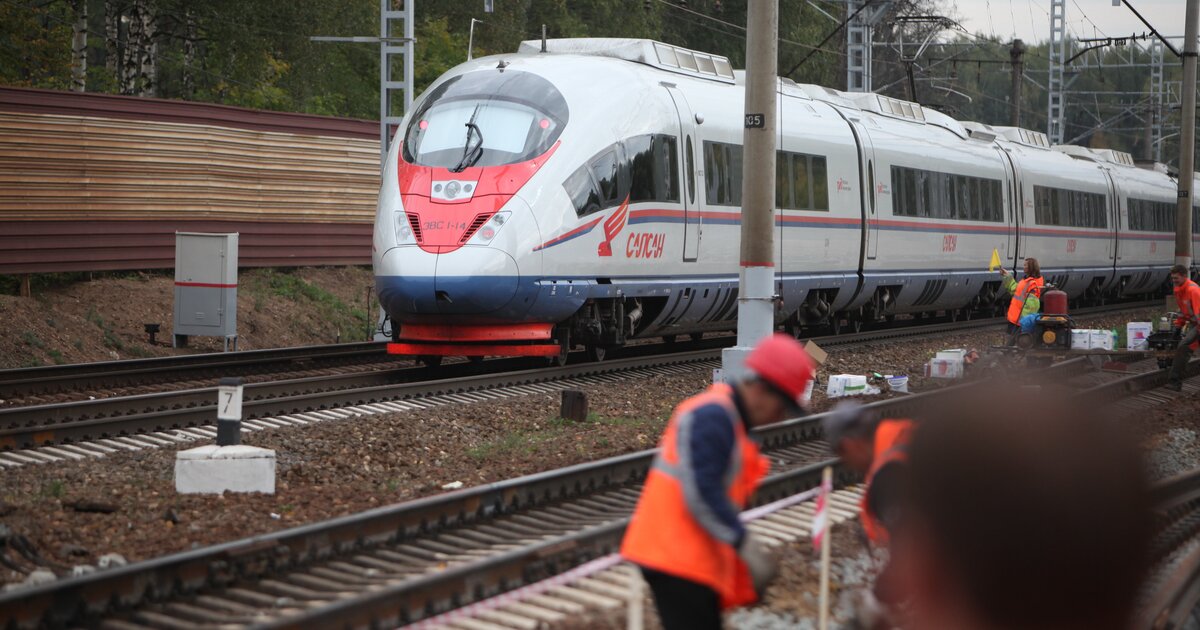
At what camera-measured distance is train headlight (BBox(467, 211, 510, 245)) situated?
14.3 metres

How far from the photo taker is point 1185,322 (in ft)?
57.0

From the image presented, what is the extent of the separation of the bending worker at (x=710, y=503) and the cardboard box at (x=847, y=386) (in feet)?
35.5

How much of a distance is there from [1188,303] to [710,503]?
14653 millimetres

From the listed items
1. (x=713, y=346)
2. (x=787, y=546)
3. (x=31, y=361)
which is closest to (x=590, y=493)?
(x=787, y=546)

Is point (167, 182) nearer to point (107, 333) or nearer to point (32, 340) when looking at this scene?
point (107, 333)

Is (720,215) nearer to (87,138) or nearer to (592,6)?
(87,138)

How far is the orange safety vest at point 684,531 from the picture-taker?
4488 mm

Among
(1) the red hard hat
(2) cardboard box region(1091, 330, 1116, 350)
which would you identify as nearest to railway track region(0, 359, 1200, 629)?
(1) the red hard hat

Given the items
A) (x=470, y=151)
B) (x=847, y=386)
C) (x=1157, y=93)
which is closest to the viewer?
(x=470, y=151)

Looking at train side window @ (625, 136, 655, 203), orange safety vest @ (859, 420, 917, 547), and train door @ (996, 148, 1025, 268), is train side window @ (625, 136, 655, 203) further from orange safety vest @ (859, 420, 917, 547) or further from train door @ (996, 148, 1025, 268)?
train door @ (996, 148, 1025, 268)

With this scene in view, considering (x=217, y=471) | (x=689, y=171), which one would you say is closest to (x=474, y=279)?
(x=689, y=171)

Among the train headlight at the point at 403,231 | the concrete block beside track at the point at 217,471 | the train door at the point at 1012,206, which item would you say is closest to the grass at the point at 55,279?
the train headlight at the point at 403,231

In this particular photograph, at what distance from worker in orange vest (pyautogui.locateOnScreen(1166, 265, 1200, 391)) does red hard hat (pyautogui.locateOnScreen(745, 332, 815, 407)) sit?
14.0 m

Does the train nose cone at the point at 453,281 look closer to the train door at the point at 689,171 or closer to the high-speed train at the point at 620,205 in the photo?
the high-speed train at the point at 620,205
